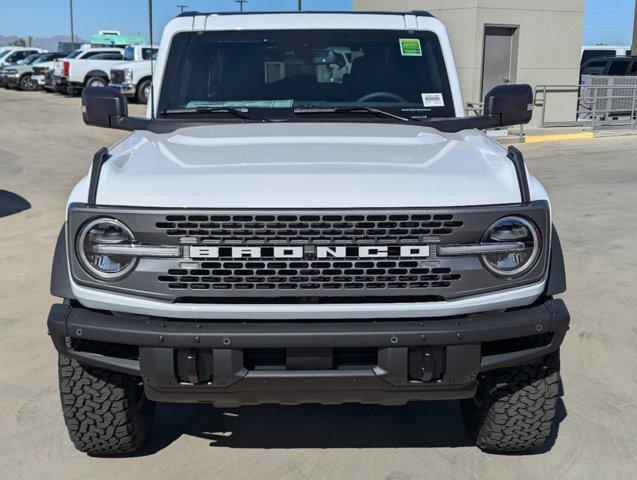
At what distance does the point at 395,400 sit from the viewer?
312 cm

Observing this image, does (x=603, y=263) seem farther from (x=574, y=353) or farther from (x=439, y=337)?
(x=439, y=337)

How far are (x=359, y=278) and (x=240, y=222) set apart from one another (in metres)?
0.49

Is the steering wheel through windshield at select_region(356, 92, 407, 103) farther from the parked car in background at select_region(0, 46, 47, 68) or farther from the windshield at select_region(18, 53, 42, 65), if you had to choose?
the parked car in background at select_region(0, 46, 47, 68)

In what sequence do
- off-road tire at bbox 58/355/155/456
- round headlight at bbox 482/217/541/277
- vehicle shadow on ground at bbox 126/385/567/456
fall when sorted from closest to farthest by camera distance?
round headlight at bbox 482/217/541/277 < off-road tire at bbox 58/355/155/456 < vehicle shadow on ground at bbox 126/385/567/456

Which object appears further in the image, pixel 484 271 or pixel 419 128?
pixel 419 128

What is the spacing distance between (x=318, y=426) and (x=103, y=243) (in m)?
1.60

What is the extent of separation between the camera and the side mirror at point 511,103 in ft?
13.8

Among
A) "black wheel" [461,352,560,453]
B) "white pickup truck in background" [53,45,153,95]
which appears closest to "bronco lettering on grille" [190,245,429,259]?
"black wheel" [461,352,560,453]

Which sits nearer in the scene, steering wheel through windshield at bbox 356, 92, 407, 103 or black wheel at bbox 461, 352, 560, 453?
black wheel at bbox 461, 352, 560, 453

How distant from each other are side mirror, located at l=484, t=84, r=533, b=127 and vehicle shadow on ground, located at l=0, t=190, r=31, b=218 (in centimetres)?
693

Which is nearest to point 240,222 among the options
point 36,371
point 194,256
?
point 194,256

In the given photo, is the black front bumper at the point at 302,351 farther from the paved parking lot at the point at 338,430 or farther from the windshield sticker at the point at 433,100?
the windshield sticker at the point at 433,100

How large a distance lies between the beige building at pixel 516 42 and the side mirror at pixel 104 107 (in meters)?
17.0

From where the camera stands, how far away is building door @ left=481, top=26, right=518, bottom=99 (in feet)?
67.5
